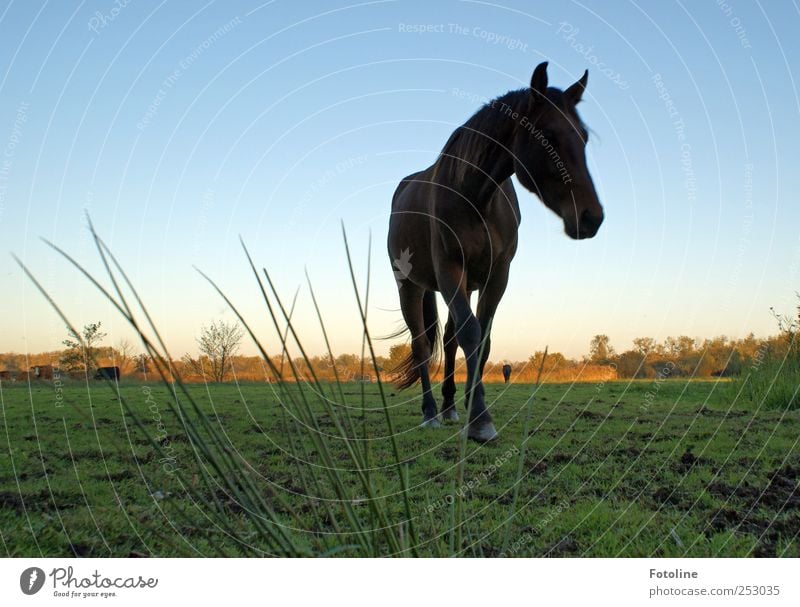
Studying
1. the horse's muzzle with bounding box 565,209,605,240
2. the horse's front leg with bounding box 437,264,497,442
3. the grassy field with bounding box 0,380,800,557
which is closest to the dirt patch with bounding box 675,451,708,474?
the grassy field with bounding box 0,380,800,557

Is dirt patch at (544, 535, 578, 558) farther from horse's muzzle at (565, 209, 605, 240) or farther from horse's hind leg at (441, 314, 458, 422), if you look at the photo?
horse's hind leg at (441, 314, 458, 422)

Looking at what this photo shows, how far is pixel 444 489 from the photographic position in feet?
10.5

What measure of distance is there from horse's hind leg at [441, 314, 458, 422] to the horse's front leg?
1053 millimetres

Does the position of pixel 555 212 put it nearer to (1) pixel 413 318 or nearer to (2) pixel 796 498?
(2) pixel 796 498

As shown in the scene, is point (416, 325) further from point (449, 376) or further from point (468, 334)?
point (468, 334)

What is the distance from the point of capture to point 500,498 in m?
3.02

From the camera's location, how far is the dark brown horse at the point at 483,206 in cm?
412

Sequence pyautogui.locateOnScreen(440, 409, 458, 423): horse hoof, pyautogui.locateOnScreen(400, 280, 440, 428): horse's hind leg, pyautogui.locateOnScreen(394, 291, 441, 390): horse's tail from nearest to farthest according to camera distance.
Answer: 1. pyautogui.locateOnScreen(440, 409, 458, 423): horse hoof
2. pyautogui.locateOnScreen(400, 280, 440, 428): horse's hind leg
3. pyautogui.locateOnScreen(394, 291, 441, 390): horse's tail

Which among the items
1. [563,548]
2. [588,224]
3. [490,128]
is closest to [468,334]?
[588,224]

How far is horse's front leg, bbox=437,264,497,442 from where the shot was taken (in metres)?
4.73

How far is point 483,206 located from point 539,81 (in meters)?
1.14

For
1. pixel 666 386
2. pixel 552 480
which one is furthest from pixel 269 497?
pixel 666 386

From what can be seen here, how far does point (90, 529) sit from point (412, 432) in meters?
3.17
